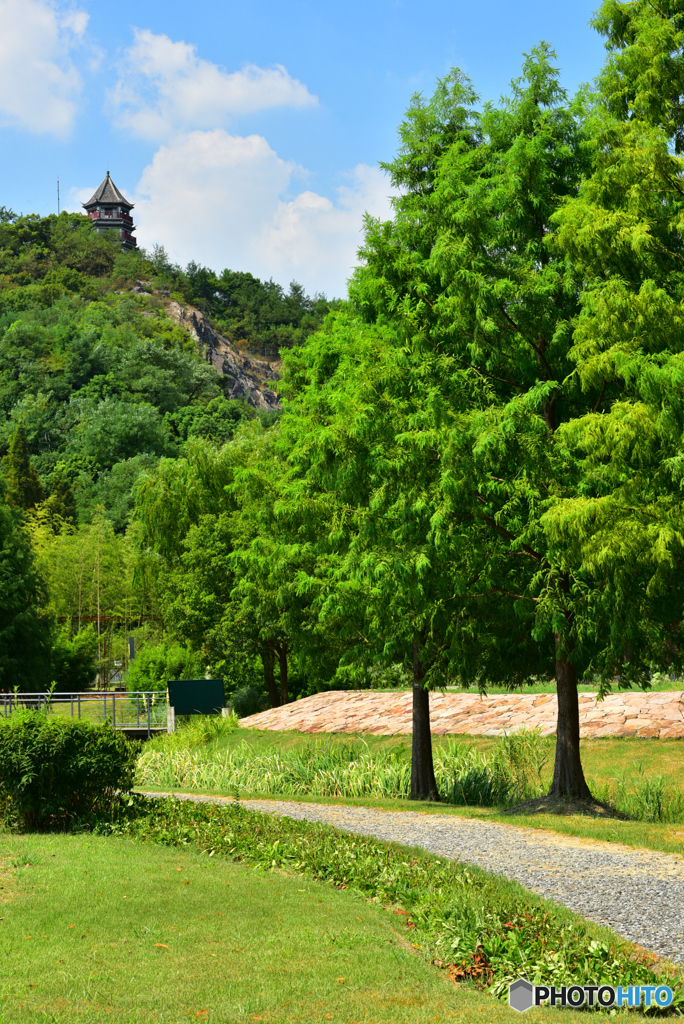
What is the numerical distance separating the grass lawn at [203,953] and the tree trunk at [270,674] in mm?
17610

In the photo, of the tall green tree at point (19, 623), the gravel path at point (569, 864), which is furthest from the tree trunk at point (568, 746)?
the tall green tree at point (19, 623)

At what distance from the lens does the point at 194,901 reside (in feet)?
20.1

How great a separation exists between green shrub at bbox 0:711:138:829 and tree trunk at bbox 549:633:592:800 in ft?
16.9

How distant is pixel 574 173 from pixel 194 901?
9.49m

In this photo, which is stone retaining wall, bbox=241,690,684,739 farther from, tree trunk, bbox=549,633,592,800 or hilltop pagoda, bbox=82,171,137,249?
hilltop pagoda, bbox=82,171,137,249

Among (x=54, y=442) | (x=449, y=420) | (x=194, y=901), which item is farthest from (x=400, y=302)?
(x=54, y=442)

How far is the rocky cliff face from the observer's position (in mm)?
109938

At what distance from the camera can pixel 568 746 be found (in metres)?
10.7

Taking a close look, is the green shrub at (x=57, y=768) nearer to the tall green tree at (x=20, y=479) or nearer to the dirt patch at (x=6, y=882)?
the dirt patch at (x=6, y=882)

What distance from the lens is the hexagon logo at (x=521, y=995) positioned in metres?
4.43

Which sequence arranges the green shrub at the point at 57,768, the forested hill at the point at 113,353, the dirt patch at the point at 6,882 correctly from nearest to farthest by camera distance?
1. the dirt patch at the point at 6,882
2. the green shrub at the point at 57,768
3. the forested hill at the point at 113,353

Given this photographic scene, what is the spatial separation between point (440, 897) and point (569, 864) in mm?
2021

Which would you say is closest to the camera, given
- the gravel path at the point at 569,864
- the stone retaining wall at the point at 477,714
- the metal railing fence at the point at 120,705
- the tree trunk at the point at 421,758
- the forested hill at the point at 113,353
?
the gravel path at the point at 569,864

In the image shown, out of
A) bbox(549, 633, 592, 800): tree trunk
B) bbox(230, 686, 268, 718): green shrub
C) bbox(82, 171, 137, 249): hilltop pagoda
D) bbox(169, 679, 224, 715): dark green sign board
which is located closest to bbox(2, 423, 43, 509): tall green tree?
bbox(230, 686, 268, 718): green shrub
